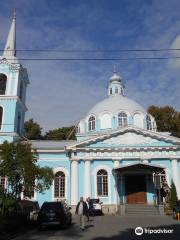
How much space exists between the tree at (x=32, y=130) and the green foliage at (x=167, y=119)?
63.3 ft

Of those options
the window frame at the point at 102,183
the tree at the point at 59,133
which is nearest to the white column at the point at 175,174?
the window frame at the point at 102,183

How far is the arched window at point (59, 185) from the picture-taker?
3108cm

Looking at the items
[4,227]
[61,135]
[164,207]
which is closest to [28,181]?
[4,227]

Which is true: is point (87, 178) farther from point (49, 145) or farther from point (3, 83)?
point (3, 83)

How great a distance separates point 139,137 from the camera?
3112 cm

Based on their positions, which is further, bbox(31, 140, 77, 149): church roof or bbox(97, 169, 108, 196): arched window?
bbox(31, 140, 77, 149): church roof

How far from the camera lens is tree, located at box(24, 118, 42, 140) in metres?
52.4

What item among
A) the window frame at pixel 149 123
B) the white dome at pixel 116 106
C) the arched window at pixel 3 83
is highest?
the arched window at pixel 3 83

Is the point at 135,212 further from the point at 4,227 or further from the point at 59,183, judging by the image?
the point at 4,227

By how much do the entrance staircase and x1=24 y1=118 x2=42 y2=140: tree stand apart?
28.7 m

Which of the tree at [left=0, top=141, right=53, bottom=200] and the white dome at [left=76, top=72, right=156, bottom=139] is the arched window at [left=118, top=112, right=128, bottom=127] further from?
the tree at [left=0, top=141, right=53, bottom=200]

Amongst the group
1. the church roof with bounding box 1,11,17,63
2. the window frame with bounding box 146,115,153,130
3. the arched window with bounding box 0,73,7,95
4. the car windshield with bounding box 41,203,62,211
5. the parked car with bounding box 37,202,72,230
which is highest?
the church roof with bounding box 1,11,17,63

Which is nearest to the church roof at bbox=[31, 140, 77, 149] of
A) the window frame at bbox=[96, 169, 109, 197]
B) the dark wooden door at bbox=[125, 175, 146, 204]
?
the window frame at bbox=[96, 169, 109, 197]

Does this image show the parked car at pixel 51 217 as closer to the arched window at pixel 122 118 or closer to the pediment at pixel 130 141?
the pediment at pixel 130 141
